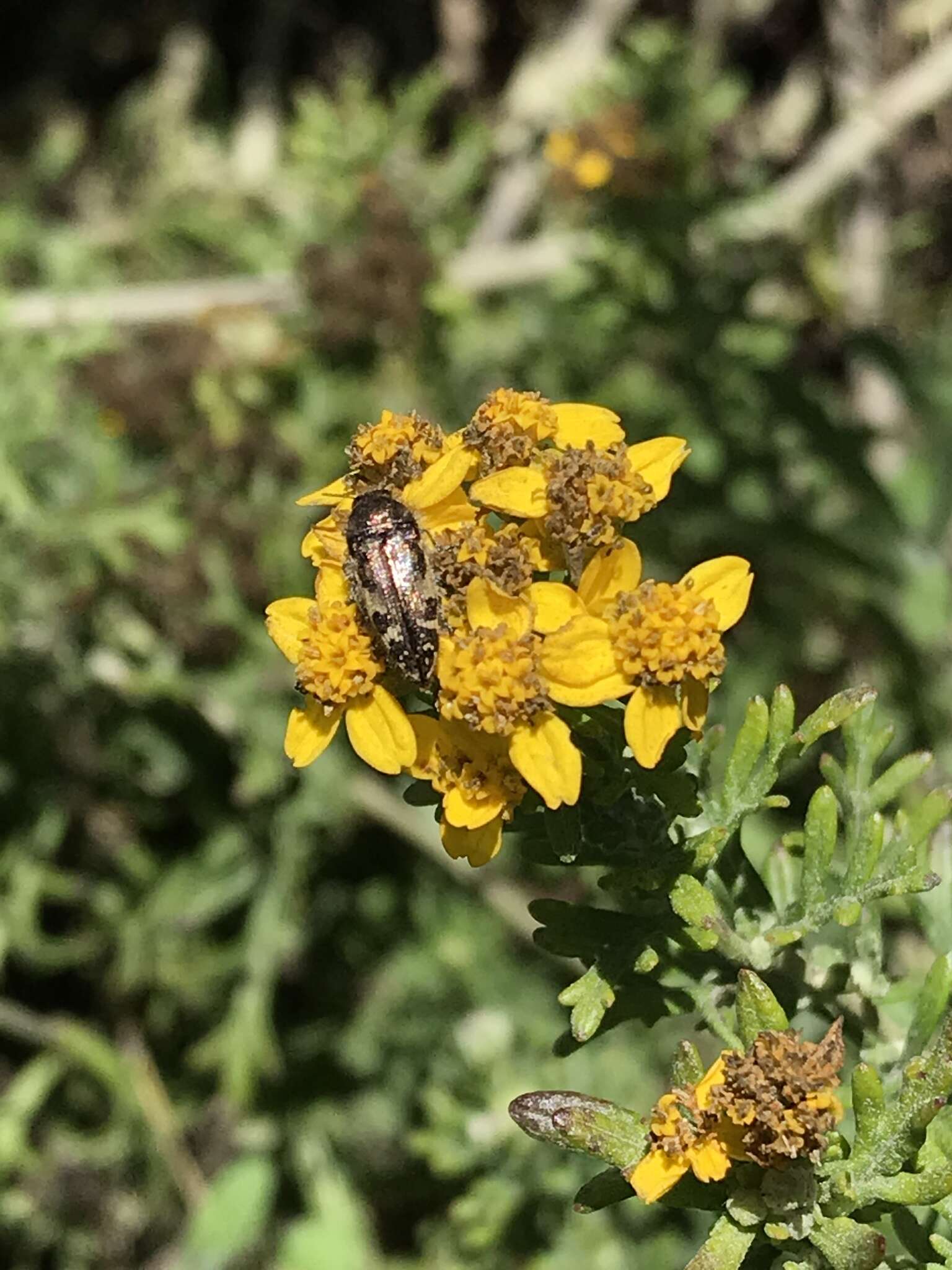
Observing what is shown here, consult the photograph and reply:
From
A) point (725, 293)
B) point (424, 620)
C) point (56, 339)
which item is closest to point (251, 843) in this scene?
point (56, 339)

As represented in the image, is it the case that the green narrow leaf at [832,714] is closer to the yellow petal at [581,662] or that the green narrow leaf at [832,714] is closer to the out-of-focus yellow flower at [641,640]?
the out-of-focus yellow flower at [641,640]

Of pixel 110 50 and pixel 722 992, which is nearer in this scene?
pixel 722 992

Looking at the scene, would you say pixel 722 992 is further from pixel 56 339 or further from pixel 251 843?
pixel 56 339

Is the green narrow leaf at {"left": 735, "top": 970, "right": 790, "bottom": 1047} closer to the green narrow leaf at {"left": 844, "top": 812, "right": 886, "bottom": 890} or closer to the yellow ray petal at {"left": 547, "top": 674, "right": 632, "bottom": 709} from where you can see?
the green narrow leaf at {"left": 844, "top": 812, "right": 886, "bottom": 890}

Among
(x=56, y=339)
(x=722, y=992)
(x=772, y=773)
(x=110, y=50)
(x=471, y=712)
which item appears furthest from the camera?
(x=110, y=50)

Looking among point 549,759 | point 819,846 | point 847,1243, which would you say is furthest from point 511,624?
point 847,1243

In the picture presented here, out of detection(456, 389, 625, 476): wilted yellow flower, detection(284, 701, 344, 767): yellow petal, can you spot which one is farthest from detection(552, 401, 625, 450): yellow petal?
detection(284, 701, 344, 767): yellow petal

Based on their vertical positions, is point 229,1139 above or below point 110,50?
below
